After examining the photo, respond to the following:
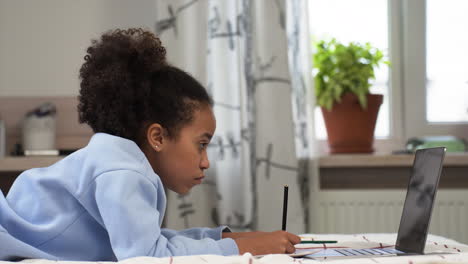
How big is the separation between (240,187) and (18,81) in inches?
43.1

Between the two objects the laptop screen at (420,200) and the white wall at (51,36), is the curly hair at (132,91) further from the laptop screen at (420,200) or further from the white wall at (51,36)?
the white wall at (51,36)

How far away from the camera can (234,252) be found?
3.43ft

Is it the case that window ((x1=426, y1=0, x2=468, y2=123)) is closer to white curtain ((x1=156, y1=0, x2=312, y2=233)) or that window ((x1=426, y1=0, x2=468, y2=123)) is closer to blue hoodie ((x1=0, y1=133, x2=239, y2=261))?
white curtain ((x1=156, y1=0, x2=312, y2=233))

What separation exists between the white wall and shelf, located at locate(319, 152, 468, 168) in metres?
0.97

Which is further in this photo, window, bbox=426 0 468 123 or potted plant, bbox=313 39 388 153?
window, bbox=426 0 468 123

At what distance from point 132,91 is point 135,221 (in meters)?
0.34

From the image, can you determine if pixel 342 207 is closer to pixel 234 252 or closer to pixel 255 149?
pixel 255 149

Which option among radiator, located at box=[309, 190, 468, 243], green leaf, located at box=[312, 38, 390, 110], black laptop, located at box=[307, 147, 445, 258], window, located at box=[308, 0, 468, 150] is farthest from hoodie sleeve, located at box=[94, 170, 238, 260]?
window, located at box=[308, 0, 468, 150]

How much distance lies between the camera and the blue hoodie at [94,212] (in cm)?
99

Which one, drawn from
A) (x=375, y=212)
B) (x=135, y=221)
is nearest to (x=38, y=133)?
(x=375, y=212)

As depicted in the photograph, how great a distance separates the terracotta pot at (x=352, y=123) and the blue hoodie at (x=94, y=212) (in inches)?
60.2

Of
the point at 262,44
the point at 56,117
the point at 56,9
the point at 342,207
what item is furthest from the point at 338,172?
the point at 56,9

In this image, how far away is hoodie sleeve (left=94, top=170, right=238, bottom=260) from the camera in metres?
0.99

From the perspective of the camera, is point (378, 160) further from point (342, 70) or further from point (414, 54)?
point (414, 54)
